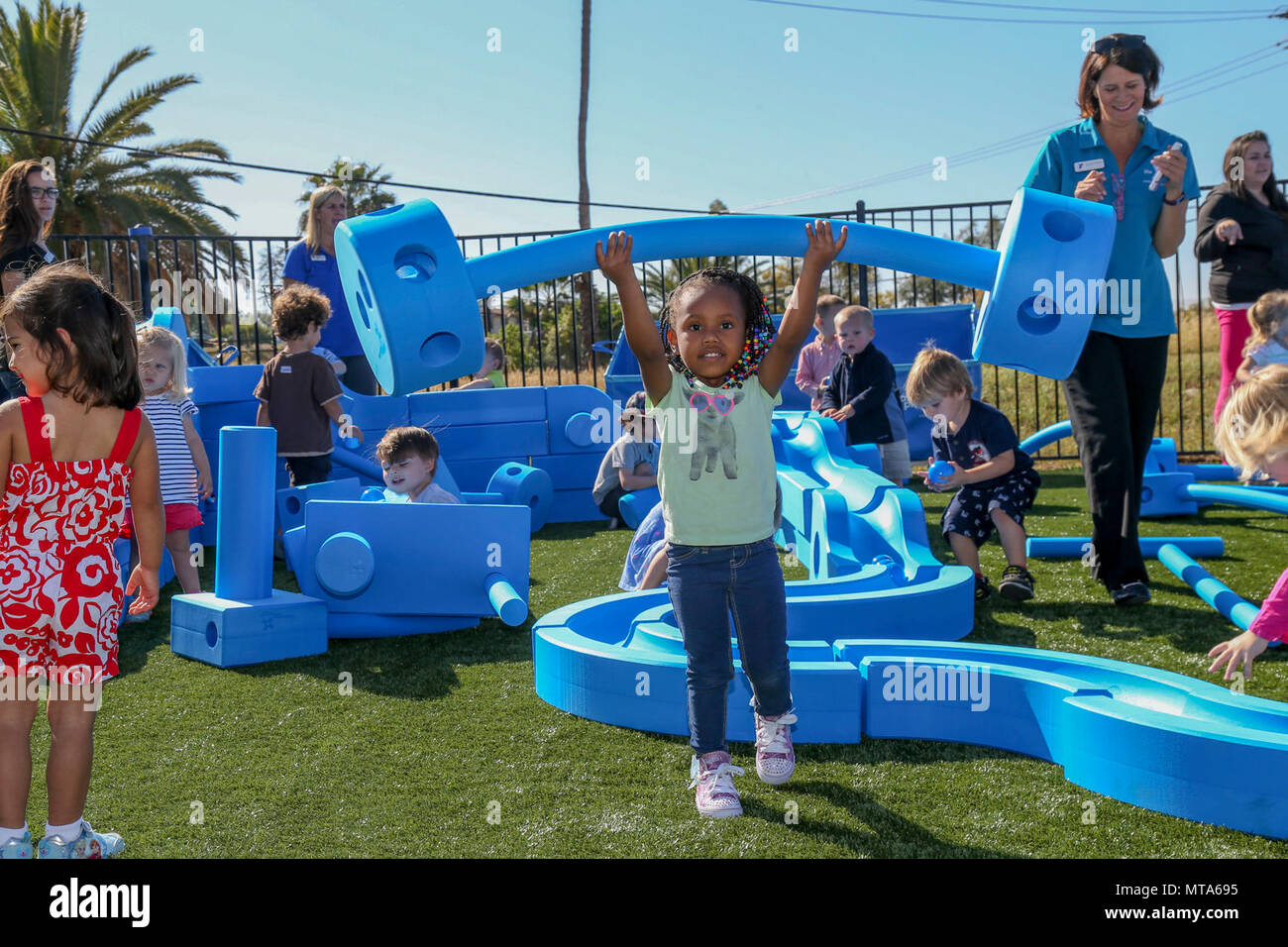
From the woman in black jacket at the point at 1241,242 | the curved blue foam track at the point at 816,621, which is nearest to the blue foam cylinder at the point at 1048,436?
the woman in black jacket at the point at 1241,242

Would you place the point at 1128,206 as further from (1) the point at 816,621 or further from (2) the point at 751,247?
(2) the point at 751,247

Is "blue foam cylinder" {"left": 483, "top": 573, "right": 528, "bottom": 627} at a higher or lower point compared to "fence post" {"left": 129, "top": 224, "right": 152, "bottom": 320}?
lower

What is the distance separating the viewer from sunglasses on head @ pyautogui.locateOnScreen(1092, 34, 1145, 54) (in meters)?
4.12

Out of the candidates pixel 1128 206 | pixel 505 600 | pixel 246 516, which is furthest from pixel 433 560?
pixel 1128 206

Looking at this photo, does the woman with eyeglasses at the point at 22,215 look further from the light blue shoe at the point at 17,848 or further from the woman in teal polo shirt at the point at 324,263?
the light blue shoe at the point at 17,848

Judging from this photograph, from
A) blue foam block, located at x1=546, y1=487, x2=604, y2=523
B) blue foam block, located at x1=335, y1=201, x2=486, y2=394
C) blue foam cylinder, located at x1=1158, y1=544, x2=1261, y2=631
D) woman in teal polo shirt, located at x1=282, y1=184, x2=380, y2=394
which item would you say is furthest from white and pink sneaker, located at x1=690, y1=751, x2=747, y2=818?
blue foam block, located at x1=546, y1=487, x2=604, y2=523

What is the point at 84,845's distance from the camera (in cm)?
240

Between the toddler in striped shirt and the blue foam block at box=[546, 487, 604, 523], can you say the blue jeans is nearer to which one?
the toddler in striped shirt

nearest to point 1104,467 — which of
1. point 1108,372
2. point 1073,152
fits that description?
point 1108,372

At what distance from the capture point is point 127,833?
8.37 feet

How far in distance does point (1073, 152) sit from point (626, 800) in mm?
2978

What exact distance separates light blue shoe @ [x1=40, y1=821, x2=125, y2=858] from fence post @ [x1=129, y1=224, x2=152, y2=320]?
760 cm

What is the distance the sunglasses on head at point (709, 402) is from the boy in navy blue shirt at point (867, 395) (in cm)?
403

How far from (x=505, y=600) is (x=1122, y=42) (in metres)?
2.94
